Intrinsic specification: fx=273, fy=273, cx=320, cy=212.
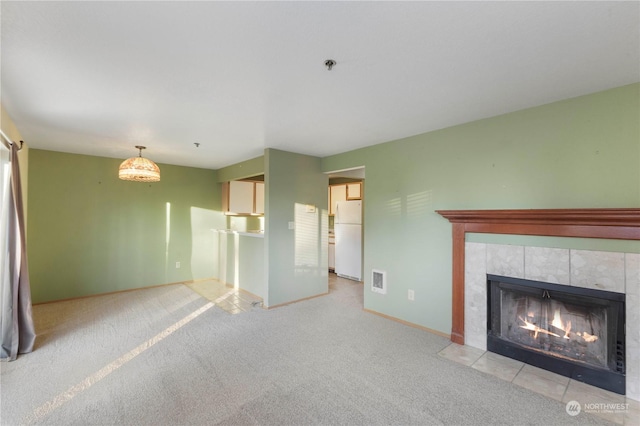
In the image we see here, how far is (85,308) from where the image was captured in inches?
157

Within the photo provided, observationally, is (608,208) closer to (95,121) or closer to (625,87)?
(625,87)

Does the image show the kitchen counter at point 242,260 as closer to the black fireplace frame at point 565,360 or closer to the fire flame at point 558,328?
the black fireplace frame at point 565,360

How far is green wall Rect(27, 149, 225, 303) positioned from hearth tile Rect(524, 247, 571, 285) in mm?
5291

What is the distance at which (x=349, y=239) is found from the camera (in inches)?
227

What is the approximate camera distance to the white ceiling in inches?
52.1

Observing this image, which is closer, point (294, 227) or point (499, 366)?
point (499, 366)

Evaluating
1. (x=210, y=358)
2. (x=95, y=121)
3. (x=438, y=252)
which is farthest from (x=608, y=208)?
(x=95, y=121)

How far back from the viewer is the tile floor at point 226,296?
13.3 feet

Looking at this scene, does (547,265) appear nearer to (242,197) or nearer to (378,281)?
(378,281)

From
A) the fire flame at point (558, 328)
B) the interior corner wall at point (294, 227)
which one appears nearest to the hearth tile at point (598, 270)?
the fire flame at point (558, 328)

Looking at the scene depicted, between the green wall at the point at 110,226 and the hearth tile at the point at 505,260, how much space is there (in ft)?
16.4

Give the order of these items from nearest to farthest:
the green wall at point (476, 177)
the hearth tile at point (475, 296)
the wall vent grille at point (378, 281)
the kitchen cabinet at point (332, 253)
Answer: the green wall at point (476, 177), the hearth tile at point (475, 296), the wall vent grille at point (378, 281), the kitchen cabinet at point (332, 253)

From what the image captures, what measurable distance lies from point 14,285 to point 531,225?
4985mm

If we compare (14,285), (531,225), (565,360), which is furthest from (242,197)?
(565,360)
